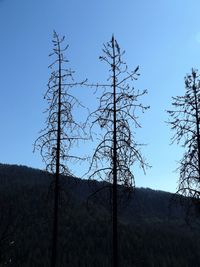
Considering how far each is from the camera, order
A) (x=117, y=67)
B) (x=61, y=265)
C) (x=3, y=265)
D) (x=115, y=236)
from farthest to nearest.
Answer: (x=61, y=265), (x=117, y=67), (x=115, y=236), (x=3, y=265)

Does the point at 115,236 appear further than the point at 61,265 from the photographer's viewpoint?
No

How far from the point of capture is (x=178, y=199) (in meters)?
18.7

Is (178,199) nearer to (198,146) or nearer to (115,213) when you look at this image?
(198,146)

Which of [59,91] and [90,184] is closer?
[90,184]

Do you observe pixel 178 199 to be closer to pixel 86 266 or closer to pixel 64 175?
pixel 64 175

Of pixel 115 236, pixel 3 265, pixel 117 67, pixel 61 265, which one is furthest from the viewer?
pixel 61 265

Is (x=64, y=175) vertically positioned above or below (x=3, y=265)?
above

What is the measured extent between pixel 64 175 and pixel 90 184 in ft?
5.12

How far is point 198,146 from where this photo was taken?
1825 centimetres

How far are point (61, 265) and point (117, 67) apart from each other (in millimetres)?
180963

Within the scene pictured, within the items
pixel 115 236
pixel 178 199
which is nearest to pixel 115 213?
pixel 115 236

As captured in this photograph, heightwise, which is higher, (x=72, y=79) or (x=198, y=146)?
(x=72, y=79)

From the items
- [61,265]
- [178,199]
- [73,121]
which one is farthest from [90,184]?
[61,265]

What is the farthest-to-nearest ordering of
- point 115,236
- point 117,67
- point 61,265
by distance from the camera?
point 61,265
point 117,67
point 115,236
